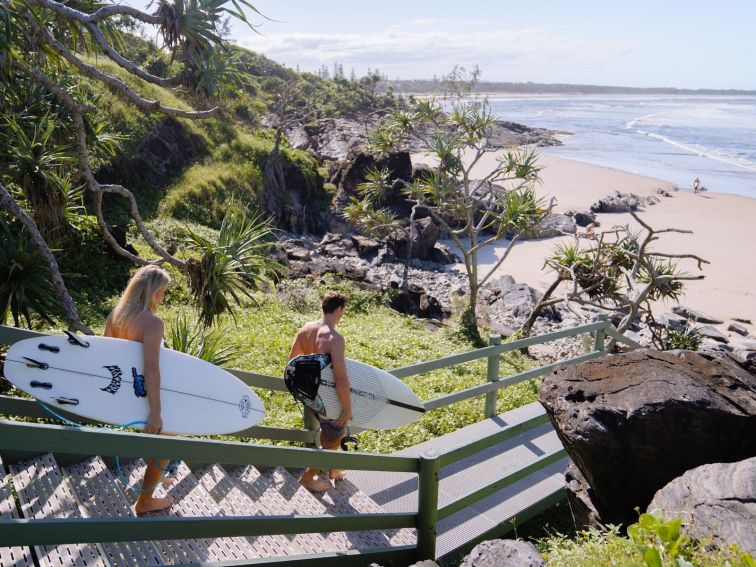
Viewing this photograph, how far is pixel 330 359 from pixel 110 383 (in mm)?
1477

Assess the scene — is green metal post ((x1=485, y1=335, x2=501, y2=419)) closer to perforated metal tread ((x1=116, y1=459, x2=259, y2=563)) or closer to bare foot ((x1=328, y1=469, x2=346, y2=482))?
bare foot ((x1=328, y1=469, x2=346, y2=482))

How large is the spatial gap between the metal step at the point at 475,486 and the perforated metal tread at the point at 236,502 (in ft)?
3.72

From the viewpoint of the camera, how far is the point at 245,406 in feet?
14.3

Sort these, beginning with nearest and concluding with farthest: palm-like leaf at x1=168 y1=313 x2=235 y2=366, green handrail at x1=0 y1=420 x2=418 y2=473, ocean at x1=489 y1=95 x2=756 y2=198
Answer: green handrail at x1=0 y1=420 x2=418 y2=473 < palm-like leaf at x1=168 y1=313 x2=235 y2=366 < ocean at x1=489 y1=95 x2=756 y2=198

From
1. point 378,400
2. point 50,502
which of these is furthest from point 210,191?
point 50,502

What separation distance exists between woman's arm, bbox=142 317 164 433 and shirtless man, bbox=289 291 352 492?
3.76 ft

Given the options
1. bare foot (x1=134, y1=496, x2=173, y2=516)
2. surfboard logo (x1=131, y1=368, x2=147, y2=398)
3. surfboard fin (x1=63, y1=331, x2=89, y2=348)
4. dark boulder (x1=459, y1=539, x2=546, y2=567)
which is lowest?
bare foot (x1=134, y1=496, x2=173, y2=516)

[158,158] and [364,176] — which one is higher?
[158,158]

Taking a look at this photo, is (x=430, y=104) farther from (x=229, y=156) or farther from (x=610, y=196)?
(x=610, y=196)

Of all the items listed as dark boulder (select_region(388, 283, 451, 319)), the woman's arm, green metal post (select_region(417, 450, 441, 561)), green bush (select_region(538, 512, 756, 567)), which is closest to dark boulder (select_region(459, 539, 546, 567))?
green bush (select_region(538, 512, 756, 567))

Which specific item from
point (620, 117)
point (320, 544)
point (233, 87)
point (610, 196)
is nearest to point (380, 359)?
point (233, 87)

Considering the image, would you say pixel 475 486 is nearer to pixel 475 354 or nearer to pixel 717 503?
pixel 475 354

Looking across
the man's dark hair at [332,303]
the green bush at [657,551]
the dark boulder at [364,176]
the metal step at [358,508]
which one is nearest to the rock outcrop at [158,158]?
the dark boulder at [364,176]

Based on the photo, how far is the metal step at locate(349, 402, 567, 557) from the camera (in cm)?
452
